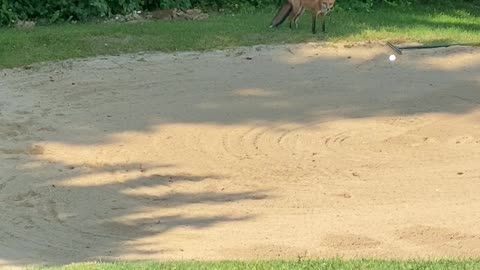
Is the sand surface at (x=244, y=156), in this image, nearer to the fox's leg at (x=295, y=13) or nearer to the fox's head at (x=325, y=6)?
the fox's head at (x=325, y=6)

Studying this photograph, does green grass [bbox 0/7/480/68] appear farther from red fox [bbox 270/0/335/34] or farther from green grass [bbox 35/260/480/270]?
green grass [bbox 35/260/480/270]

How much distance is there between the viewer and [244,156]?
11.4 m

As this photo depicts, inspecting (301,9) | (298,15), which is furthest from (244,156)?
(298,15)

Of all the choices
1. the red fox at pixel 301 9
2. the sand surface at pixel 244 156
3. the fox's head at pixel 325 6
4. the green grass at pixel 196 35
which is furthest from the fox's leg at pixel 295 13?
the sand surface at pixel 244 156

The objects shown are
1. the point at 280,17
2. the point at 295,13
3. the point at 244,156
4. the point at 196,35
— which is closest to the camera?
the point at 244,156

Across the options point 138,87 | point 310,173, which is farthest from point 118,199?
point 138,87

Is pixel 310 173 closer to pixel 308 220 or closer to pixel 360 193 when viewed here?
pixel 360 193

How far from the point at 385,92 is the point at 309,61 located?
1.56 metres

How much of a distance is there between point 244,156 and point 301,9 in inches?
A: 223

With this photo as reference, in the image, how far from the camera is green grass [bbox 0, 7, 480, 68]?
15.4 meters

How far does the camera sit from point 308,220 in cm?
952

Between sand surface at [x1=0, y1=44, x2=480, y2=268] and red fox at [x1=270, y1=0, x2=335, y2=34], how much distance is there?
78 cm

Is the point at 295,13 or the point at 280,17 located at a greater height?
the point at 295,13

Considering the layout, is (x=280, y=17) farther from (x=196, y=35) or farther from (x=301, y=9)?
(x=196, y=35)
